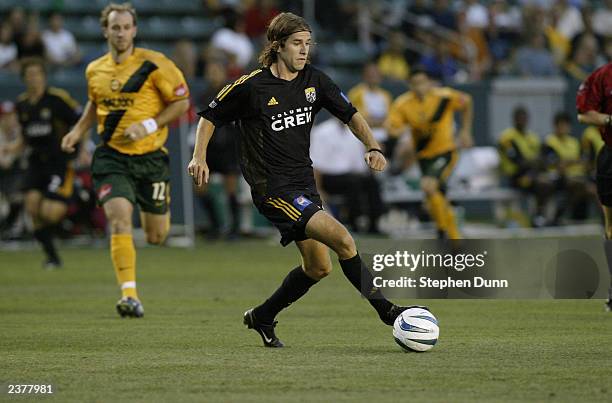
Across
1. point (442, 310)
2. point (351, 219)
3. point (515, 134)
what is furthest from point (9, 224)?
point (442, 310)

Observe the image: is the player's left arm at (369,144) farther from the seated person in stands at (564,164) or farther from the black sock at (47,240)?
the seated person in stands at (564,164)

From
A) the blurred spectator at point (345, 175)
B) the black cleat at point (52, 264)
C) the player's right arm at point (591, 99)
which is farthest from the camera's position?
the blurred spectator at point (345, 175)

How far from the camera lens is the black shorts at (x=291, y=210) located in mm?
8273

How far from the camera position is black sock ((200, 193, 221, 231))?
21.0 meters

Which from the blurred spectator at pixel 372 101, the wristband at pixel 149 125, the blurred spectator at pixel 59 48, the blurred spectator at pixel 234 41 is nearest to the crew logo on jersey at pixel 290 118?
the wristband at pixel 149 125

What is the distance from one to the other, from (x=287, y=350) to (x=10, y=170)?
504 inches

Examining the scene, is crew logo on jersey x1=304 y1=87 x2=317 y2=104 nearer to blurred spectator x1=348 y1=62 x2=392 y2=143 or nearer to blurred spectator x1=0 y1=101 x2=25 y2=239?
blurred spectator x1=0 y1=101 x2=25 y2=239

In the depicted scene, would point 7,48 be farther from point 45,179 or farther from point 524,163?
point 524,163

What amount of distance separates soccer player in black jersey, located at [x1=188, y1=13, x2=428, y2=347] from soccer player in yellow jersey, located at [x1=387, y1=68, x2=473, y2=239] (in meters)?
9.05

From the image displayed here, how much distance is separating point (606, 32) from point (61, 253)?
13638 mm

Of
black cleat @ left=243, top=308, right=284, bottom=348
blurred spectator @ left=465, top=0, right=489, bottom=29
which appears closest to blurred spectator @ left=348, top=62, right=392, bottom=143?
blurred spectator @ left=465, top=0, right=489, bottom=29

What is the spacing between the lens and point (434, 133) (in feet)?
58.6

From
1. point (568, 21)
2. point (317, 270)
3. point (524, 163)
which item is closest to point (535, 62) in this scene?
point (568, 21)

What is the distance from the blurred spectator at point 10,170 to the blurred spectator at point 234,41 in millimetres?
4019
